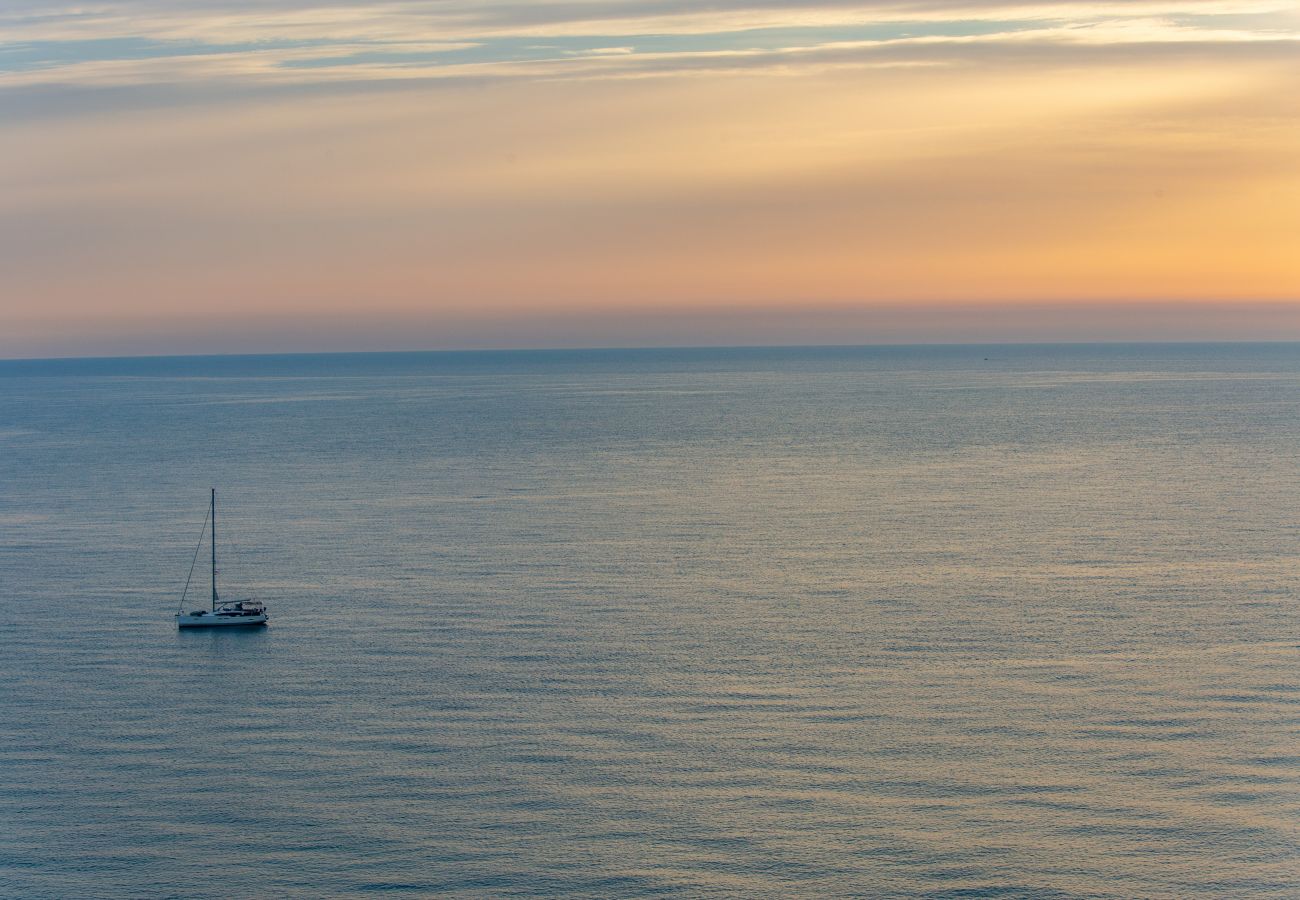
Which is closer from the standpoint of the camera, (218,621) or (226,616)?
(218,621)

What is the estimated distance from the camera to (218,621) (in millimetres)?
70562

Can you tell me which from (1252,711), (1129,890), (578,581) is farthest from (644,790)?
(578,581)

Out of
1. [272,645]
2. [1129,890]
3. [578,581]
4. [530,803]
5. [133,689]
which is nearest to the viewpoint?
[1129,890]

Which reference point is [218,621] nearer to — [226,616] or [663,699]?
[226,616]

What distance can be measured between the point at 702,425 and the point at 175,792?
146080 mm

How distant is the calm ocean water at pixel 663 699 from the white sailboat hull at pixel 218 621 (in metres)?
0.66

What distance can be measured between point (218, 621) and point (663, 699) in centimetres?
2610

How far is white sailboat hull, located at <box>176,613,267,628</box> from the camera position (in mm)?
70688

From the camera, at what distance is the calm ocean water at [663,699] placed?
44.1 meters

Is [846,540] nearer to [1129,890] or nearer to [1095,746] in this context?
[1095,746]

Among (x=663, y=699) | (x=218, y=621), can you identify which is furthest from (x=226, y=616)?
(x=663, y=699)

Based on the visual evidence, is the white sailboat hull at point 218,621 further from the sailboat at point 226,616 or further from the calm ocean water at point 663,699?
the calm ocean water at point 663,699

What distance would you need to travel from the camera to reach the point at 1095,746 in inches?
2044

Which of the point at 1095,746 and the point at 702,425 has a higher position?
the point at 702,425
